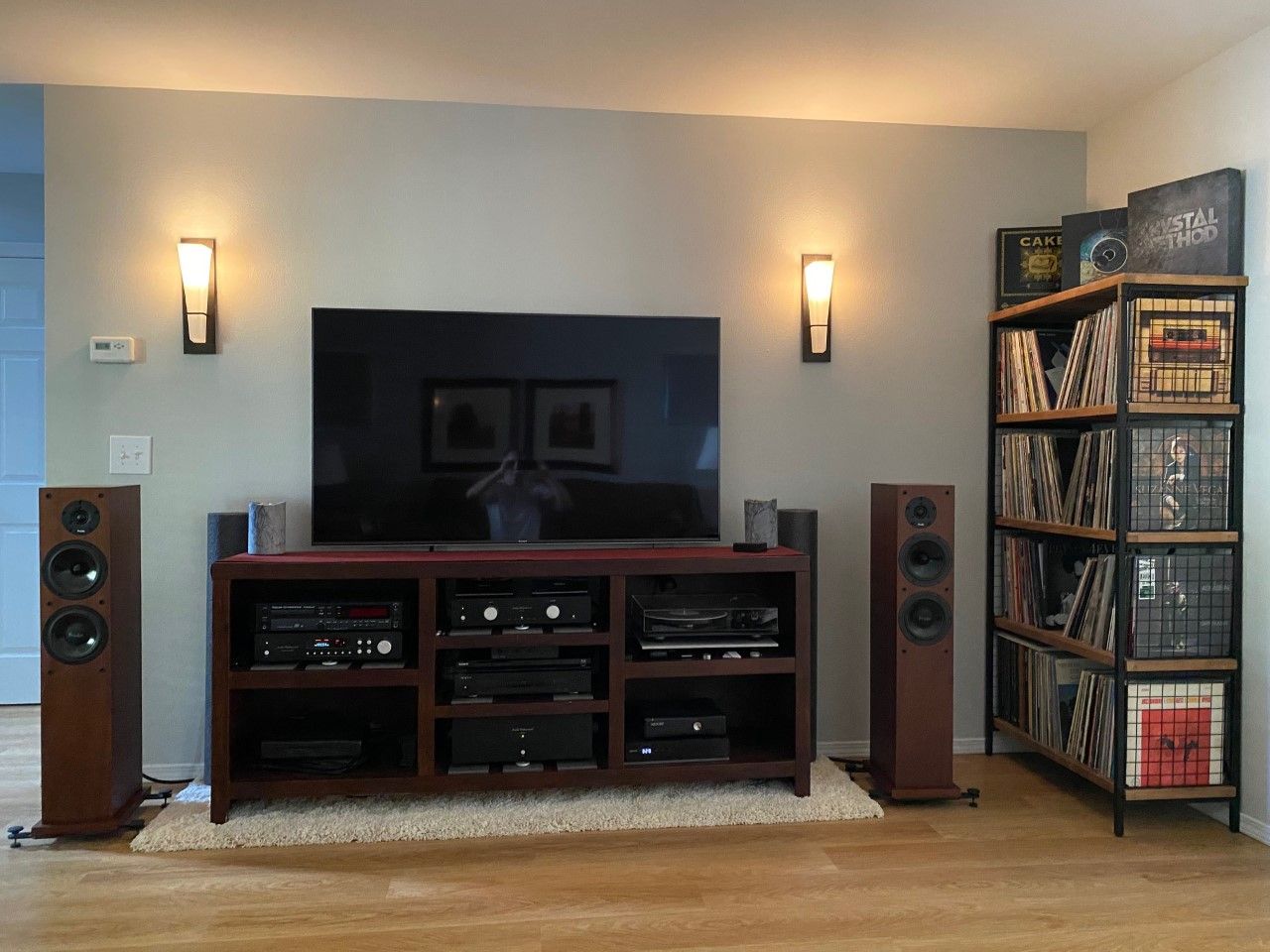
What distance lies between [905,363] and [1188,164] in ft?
3.36

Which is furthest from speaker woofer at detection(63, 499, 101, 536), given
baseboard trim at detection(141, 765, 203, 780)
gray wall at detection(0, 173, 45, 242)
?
gray wall at detection(0, 173, 45, 242)

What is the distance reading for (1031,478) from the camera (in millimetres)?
2918

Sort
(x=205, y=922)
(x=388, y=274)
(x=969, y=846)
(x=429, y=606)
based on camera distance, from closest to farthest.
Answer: (x=205, y=922) → (x=969, y=846) → (x=429, y=606) → (x=388, y=274)

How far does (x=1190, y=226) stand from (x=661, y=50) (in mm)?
1632

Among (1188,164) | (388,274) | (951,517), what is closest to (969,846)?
(951,517)

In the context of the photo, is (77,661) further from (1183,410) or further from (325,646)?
(1183,410)

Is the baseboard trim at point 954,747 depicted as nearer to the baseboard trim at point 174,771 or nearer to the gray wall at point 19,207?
the baseboard trim at point 174,771

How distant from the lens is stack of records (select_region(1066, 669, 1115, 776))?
8.18ft

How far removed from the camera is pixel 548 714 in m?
2.57

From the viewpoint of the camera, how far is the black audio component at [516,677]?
8.39 ft

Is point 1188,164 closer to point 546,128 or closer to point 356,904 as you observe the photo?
→ point 546,128

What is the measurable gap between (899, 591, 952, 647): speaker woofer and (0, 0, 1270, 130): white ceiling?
1.61m

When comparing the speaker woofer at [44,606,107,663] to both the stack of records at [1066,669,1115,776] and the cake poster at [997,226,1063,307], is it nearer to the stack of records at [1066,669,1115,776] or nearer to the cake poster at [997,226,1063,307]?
the stack of records at [1066,669,1115,776]

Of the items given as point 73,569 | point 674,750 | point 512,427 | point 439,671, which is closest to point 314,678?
point 439,671
